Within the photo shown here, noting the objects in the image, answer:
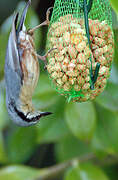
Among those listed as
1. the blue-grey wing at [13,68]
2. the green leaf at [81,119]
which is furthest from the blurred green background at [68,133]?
the blue-grey wing at [13,68]

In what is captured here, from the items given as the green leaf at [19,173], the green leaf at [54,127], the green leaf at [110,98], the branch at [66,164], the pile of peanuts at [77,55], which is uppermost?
the pile of peanuts at [77,55]

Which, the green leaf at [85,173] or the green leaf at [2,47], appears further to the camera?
the green leaf at [2,47]

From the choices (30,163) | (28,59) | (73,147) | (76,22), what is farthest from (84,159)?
(76,22)

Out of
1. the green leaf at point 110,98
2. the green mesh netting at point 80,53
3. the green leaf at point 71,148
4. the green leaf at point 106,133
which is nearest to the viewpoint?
the green mesh netting at point 80,53

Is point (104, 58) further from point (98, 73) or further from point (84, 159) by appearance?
point (84, 159)

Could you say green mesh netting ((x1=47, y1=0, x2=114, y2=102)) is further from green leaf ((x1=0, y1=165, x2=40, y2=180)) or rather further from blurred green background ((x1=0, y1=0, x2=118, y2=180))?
green leaf ((x1=0, y1=165, x2=40, y2=180))

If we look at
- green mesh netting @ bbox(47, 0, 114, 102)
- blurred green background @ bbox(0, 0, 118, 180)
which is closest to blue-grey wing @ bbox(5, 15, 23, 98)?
green mesh netting @ bbox(47, 0, 114, 102)

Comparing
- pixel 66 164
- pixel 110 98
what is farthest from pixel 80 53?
pixel 66 164

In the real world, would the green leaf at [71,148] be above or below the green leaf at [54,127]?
below

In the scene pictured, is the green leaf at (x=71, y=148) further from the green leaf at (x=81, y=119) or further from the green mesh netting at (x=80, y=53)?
the green mesh netting at (x=80, y=53)
